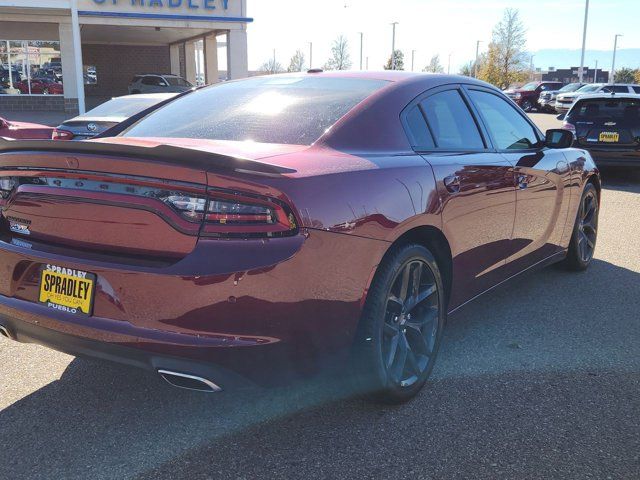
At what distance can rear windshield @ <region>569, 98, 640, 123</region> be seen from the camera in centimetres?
1085

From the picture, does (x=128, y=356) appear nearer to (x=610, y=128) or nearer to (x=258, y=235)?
(x=258, y=235)

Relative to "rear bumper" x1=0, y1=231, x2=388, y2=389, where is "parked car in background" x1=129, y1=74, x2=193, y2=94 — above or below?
above

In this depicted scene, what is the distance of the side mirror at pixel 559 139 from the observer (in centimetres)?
465

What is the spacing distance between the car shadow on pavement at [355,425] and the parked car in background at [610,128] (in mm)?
7896

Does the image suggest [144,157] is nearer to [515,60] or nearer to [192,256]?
[192,256]

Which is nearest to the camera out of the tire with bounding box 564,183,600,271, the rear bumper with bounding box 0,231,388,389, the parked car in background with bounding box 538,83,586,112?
the rear bumper with bounding box 0,231,388,389

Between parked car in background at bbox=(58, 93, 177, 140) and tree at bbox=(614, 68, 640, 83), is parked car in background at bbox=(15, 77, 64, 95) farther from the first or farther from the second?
tree at bbox=(614, 68, 640, 83)

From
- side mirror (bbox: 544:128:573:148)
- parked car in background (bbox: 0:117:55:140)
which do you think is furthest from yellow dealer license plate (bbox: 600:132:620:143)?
parked car in background (bbox: 0:117:55:140)

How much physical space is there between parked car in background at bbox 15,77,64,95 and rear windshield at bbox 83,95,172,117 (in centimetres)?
1777

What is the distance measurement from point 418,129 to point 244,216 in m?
1.36

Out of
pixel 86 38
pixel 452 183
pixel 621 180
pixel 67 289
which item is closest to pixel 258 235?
pixel 67 289

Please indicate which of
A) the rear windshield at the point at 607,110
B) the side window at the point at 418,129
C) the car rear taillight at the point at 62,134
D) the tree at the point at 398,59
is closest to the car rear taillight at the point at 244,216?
the side window at the point at 418,129

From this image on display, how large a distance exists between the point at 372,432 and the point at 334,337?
570 millimetres

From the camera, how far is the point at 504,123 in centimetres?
432
